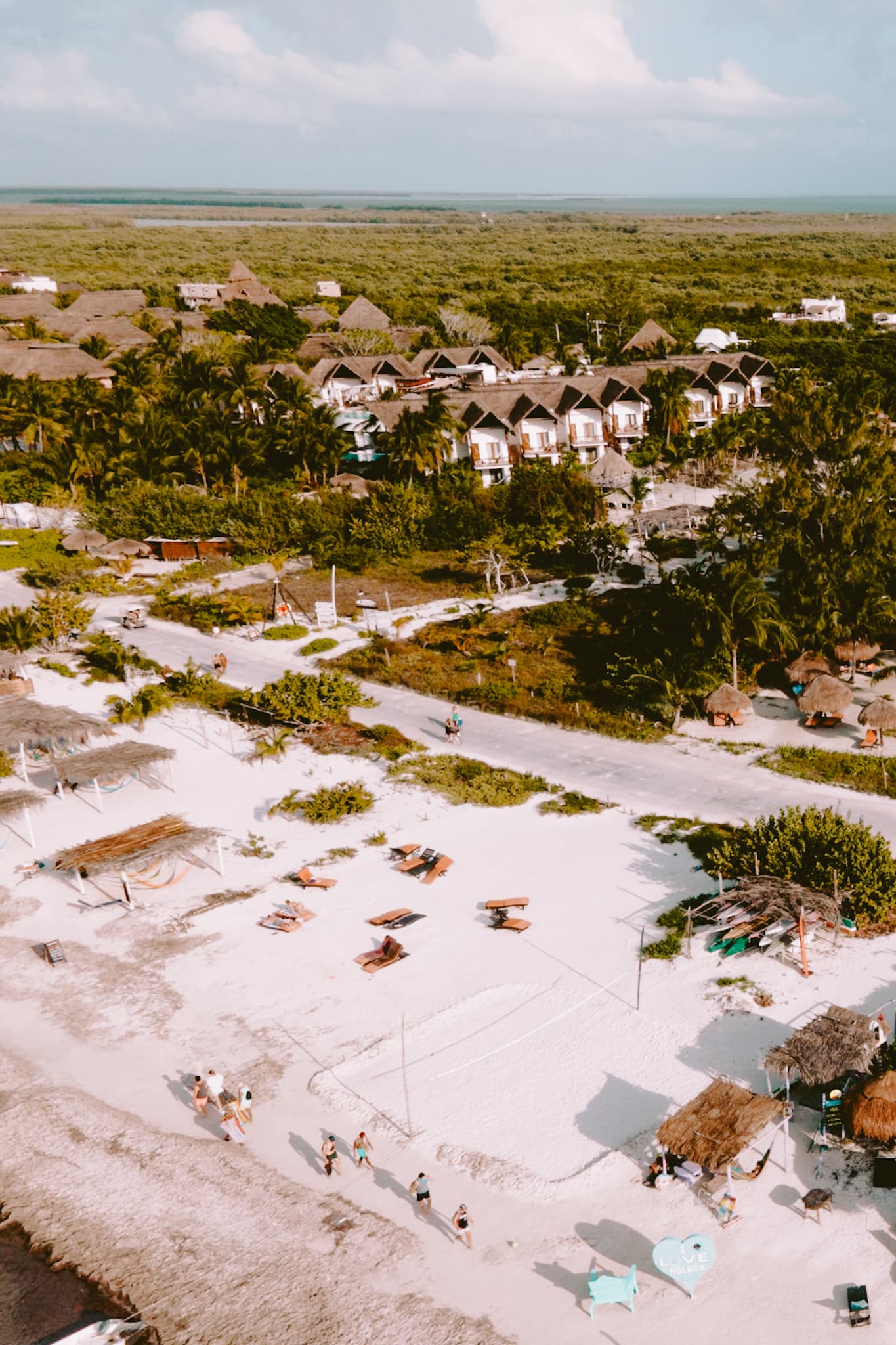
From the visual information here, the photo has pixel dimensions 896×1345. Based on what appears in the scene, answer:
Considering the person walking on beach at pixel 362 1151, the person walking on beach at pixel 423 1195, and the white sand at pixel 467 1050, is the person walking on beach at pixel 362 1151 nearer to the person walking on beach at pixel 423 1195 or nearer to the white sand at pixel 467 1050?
the white sand at pixel 467 1050

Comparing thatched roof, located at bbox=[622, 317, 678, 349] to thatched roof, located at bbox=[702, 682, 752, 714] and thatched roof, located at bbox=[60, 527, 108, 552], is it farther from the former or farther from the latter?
thatched roof, located at bbox=[702, 682, 752, 714]

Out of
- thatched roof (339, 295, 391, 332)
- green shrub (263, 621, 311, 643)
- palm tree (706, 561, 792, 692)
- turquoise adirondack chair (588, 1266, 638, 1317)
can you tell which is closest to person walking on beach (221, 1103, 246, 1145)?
turquoise adirondack chair (588, 1266, 638, 1317)

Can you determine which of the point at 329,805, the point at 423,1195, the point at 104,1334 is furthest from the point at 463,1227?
the point at 329,805

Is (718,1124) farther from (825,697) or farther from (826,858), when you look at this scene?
(825,697)

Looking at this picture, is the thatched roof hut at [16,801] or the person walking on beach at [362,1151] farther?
the thatched roof hut at [16,801]

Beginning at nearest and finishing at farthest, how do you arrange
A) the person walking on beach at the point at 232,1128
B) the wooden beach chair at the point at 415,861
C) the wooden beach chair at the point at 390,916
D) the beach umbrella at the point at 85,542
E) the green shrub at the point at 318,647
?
the person walking on beach at the point at 232,1128
the wooden beach chair at the point at 390,916
the wooden beach chair at the point at 415,861
the green shrub at the point at 318,647
the beach umbrella at the point at 85,542

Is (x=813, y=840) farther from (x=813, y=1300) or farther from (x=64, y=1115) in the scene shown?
(x=64, y=1115)

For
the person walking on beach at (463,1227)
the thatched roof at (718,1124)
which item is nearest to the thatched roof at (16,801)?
the person walking on beach at (463,1227)
